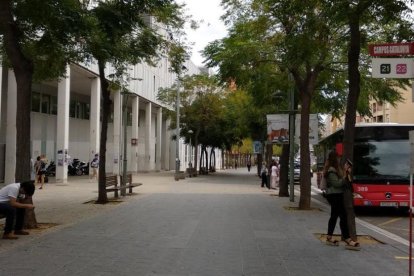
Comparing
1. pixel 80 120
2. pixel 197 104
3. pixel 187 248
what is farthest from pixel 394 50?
pixel 197 104

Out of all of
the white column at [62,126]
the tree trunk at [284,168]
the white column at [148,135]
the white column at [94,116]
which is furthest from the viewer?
the white column at [148,135]

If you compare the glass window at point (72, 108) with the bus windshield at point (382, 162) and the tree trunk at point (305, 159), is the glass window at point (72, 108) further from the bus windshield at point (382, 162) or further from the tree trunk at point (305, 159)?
the bus windshield at point (382, 162)

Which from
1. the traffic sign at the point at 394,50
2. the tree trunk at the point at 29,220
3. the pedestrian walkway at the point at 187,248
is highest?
the traffic sign at the point at 394,50

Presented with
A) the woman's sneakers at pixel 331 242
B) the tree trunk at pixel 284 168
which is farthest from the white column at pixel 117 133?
the woman's sneakers at pixel 331 242

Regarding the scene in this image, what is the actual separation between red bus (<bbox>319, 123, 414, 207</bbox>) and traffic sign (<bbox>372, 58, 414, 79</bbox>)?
30.2ft

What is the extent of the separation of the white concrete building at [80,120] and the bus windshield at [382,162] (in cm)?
866

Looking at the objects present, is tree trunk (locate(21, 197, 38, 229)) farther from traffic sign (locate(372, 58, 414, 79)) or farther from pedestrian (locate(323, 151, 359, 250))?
traffic sign (locate(372, 58, 414, 79))

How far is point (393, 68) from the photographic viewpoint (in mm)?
9398

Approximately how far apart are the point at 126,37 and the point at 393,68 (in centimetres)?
1084

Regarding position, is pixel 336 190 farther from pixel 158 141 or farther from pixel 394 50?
pixel 158 141

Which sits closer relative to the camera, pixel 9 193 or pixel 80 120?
pixel 9 193

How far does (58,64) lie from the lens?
53.3ft

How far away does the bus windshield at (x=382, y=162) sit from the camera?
Result: 18359 millimetres

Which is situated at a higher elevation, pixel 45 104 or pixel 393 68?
pixel 45 104
